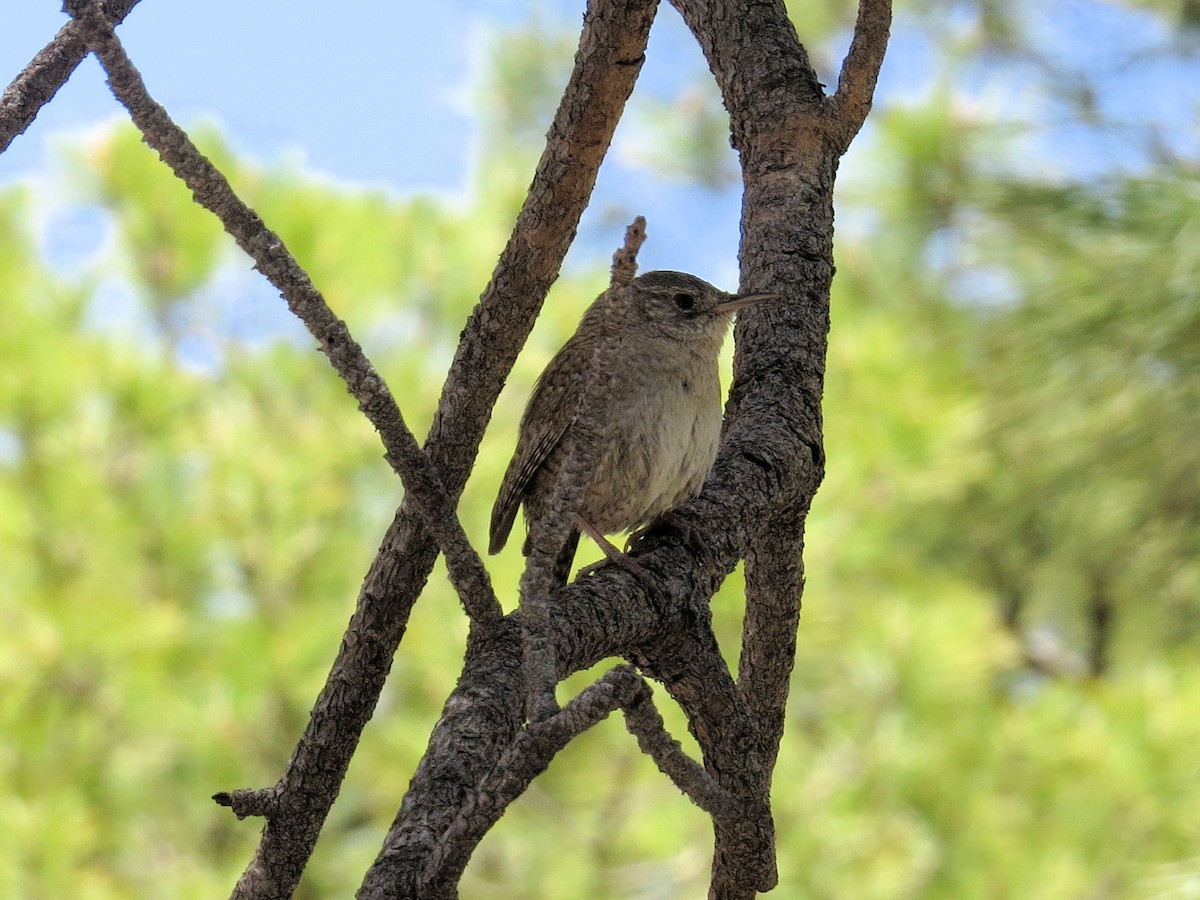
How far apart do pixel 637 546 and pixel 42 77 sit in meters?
0.86

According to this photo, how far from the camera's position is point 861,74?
2131mm

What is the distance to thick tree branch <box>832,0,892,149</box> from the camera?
2.12m

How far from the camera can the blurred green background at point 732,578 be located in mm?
5305

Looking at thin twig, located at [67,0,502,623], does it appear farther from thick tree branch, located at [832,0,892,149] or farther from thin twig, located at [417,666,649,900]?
thick tree branch, located at [832,0,892,149]

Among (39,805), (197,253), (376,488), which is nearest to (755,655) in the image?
(39,805)

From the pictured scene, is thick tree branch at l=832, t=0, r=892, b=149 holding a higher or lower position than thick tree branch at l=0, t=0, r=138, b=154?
higher

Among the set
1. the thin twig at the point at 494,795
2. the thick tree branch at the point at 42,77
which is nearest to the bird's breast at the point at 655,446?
the thick tree branch at the point at 42,77

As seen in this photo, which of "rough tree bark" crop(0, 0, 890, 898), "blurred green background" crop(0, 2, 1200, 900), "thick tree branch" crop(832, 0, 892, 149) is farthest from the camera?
"blurred green background" crop(0, 2, 1200, 900)

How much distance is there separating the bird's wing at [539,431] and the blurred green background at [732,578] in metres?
1.86

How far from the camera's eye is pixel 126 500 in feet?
20.8

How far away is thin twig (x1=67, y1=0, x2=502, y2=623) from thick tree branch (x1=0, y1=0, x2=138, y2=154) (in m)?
0.13

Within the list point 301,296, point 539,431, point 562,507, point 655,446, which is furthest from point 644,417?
point 562,507

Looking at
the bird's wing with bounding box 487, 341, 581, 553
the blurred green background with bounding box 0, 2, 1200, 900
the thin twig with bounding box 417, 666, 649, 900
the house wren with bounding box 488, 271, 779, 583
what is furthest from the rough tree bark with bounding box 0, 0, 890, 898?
the blurred green background with bounding box 0, 2, 1200, 900

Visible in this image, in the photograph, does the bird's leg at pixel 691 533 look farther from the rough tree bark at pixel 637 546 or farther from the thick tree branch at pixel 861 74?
the thick tree branch at pixel 861 74
